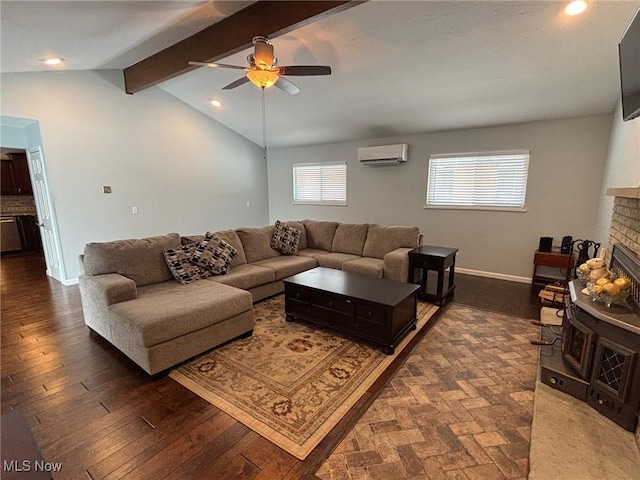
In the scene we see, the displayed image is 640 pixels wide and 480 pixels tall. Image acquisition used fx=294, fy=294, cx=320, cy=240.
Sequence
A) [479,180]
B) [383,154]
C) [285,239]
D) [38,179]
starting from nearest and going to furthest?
1. [285,239]
2. [38,179]
3. [479,180]
4. [383,154]

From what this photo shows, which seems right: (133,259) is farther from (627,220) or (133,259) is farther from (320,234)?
(627,220)

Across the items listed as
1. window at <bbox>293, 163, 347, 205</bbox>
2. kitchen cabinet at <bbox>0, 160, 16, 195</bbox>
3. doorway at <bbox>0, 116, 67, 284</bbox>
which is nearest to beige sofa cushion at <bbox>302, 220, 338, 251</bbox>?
window at <bbox>293, 163, 347, 205</bbox>

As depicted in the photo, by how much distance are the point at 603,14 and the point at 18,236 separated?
32.4 ft

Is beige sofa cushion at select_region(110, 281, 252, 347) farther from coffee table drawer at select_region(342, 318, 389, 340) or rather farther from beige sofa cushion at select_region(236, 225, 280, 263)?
beige sofa cushion at select_region(236, 225, 280, 263)

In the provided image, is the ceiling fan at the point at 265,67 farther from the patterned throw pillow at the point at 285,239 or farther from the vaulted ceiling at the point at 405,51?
the patterned throw pillow at the point at 285,239

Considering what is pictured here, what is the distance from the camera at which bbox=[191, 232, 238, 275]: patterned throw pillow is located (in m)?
3.27

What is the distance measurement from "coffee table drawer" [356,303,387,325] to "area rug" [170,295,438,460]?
271 millimetres

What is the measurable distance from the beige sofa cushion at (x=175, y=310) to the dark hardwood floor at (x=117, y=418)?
385mm

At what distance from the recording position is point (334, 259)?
4090 millimetres

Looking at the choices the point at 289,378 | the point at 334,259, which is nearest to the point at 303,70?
the point at 334,259

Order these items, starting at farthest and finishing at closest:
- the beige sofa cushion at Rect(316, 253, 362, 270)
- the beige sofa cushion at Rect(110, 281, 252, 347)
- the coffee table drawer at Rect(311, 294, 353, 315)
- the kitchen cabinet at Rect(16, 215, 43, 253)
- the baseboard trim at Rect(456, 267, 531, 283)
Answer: the kitchen cabinet at Rect(16, 215, 43, 253)
the baseboard trim at Rect(456, 267, 531, 283)
the beige sofa cushion at Rect(316, 253, 362, 270)
the coffee table drawer at Rect(311, 294, 353, 315)
the beige sofa cushion at Rect(110, 281, 252, 347)

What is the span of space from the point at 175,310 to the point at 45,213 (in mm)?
4035

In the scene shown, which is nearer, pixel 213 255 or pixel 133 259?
pixel 133 259

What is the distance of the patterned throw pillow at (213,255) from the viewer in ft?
10.7
